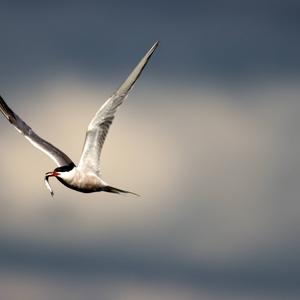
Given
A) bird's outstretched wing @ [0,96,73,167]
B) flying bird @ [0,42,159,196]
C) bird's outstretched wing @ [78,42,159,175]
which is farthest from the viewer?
bird's outstretched wing @ [0,96,73,167]

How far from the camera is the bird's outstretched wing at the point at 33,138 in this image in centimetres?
3011

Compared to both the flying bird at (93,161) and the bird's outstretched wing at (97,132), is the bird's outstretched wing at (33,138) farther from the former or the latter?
the bird's outstretched wing at (97,132)

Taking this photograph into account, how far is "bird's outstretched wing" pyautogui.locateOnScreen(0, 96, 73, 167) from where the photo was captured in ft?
98.8

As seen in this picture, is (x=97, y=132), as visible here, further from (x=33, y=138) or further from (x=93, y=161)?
(x=33, y=138)

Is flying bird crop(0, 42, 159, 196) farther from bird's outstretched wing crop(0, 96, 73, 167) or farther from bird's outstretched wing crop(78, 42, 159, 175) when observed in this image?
bird's outstretched wing crop(0, 96, 73, 167)

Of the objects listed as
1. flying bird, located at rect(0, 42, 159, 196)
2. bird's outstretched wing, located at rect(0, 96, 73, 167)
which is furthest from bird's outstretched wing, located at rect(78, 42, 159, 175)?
bird's outstretched wing, located at rect(0, 96, 73, 167)

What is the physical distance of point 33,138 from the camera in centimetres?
3134

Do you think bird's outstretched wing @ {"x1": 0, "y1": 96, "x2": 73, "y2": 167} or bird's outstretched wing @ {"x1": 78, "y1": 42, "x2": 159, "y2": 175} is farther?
bird's outstretched wing @ {"x1": 0, "y1": 96, "x2": 73, "y2": 167}

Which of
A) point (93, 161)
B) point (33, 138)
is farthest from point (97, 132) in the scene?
point (33, 138)

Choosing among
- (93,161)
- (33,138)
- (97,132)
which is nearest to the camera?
(97,132)

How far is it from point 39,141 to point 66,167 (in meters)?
3.13

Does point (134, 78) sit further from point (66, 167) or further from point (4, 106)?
point (4, 106)

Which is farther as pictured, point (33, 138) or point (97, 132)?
point (33, 138)

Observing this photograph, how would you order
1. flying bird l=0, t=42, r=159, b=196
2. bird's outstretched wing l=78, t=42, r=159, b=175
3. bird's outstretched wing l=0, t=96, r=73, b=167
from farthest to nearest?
bird's outstretched wing l=0, t=96, r=73, b=167 < flying bird l=0, t=42, r=159, b=196 < bird's outstretched wing l=78, t=42, r=159, b=175
